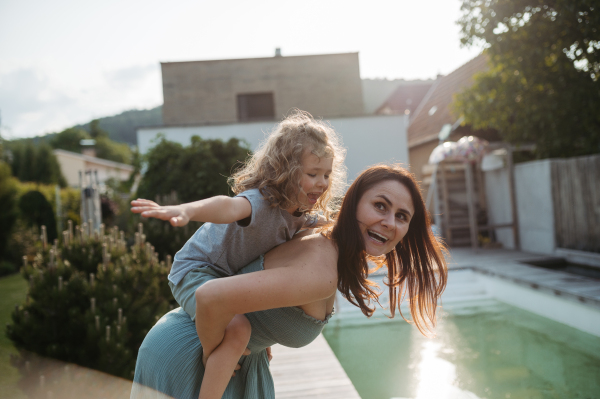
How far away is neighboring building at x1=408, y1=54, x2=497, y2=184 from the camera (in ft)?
47.9

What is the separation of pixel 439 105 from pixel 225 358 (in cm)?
1591

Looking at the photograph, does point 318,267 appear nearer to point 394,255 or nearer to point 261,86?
point 394,255

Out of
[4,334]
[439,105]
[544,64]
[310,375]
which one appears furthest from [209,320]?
[439,105]

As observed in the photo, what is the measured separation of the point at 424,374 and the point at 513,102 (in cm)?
534

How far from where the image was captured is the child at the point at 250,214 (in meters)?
1.66

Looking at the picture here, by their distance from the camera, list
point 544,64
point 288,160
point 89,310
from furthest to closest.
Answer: point 544,64
point 89,310
point 288,160

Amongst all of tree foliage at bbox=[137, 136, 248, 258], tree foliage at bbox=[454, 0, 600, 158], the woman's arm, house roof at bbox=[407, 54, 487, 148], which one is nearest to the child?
the woman's arm

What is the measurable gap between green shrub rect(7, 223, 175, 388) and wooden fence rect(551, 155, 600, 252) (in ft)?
23.4

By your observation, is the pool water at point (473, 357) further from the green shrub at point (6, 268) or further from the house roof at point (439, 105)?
the green shrub at point (6, 268)

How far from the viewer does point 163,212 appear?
1.38 meters

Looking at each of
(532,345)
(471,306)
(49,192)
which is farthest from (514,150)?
(49,192)

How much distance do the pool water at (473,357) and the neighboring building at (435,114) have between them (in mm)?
8804

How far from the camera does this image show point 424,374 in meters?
4.69

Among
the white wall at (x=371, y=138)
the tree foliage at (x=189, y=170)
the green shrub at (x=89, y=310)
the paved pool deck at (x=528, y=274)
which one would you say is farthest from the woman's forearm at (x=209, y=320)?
the white wall at (x=371, y=138)
